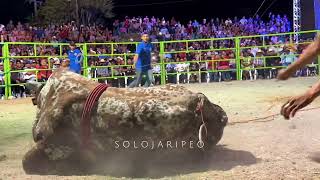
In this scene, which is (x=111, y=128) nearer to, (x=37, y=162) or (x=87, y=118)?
(x=87, y=118)

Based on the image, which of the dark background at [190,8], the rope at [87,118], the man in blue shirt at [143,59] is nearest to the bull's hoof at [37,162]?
the rope at [87,118]

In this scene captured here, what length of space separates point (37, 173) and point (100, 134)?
28.0 inches

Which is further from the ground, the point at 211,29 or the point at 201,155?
the point at 211,29

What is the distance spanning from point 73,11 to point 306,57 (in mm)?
22818

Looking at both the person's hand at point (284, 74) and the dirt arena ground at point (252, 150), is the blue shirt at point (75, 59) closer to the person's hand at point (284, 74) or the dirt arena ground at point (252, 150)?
the dirt arena ground at point (252, 150)

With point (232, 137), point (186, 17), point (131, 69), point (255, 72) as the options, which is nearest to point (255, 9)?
point (186, 17)

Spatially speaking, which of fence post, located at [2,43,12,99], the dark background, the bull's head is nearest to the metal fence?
fence post, located at [2,43,12,99]

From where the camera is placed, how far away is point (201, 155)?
4.85m

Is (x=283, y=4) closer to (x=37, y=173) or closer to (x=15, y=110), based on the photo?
(x=15, y=110)

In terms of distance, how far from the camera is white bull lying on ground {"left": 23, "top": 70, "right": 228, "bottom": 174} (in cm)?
457

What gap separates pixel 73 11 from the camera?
2466 centimetres

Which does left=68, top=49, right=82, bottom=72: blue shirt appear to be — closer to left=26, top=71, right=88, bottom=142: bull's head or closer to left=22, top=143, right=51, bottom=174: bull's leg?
left=26, top=71, right=88, bottom=142: bull's head

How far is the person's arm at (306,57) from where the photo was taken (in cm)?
258

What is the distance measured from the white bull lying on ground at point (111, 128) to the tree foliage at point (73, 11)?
19.6 m
